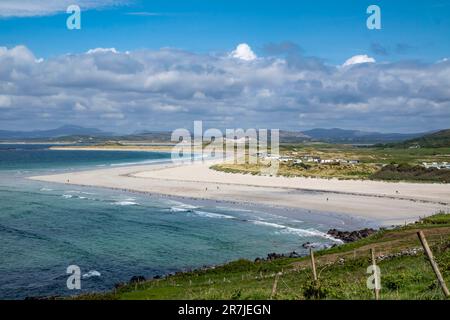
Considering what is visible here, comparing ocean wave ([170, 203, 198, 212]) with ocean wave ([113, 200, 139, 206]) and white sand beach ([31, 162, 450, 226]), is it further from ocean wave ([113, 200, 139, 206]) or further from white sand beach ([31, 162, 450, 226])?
white sand beach ([31, 162, 450, 226])

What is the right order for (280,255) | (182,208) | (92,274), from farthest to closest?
(182,208), (280,255), (92,274)

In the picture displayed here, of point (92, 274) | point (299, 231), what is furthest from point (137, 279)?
Result: point (299, 231)

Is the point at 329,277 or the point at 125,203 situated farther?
the point at 125,203

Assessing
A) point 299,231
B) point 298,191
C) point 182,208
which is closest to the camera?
point 299,231

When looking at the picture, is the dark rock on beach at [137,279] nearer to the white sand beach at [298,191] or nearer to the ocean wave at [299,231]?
the ocean wave at [299,231]

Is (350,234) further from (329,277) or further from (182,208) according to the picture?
(182,208)

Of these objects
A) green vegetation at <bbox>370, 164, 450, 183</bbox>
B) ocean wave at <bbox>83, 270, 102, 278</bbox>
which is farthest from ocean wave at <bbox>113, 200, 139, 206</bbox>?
green vegetation at <bbox>370, 164, 450, 183</bbox>
